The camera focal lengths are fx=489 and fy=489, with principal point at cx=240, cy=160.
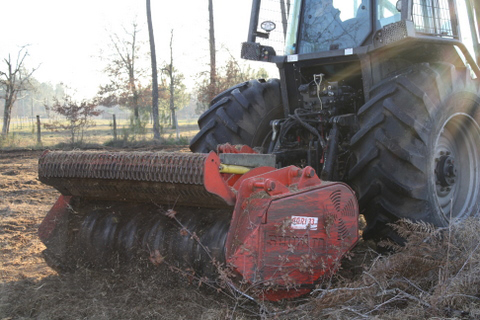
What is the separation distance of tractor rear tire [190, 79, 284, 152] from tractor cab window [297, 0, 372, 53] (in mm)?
610

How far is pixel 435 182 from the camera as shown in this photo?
13.3ft

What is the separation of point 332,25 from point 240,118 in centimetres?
124

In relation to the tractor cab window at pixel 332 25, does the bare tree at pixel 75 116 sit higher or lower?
lower

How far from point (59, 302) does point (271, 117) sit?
274 centimetres

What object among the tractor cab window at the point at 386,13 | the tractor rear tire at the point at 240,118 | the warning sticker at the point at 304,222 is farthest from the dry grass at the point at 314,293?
the tractor cab window at the point at 386,13

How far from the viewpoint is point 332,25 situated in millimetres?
4633

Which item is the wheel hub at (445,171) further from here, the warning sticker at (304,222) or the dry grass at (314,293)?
the warning sticker at (304,222)

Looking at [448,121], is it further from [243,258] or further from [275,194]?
[243,258]

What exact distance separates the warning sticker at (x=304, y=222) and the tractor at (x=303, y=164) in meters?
0.01

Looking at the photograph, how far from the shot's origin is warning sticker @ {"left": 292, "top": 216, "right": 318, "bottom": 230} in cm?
305

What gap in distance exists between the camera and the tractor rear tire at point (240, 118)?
4.73m

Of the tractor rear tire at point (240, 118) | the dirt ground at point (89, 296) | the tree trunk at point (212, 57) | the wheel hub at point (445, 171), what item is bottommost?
the dirt ground at point (89, 296)

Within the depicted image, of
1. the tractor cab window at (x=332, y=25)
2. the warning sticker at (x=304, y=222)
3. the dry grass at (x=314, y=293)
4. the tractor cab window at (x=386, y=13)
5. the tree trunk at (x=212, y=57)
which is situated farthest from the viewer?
the tree trunk at (x=212, y=57)

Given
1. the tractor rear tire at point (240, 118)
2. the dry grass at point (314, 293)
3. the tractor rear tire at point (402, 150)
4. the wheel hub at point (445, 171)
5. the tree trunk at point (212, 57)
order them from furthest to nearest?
1. the tree trunk at point (212, 57)
2. the tractor rear tire at point (240, 118)
3. the wheel hub at point (445, 171)
4. the tractor rear tire at point (402, 150)
5. the dry grass at point (314, 293)
